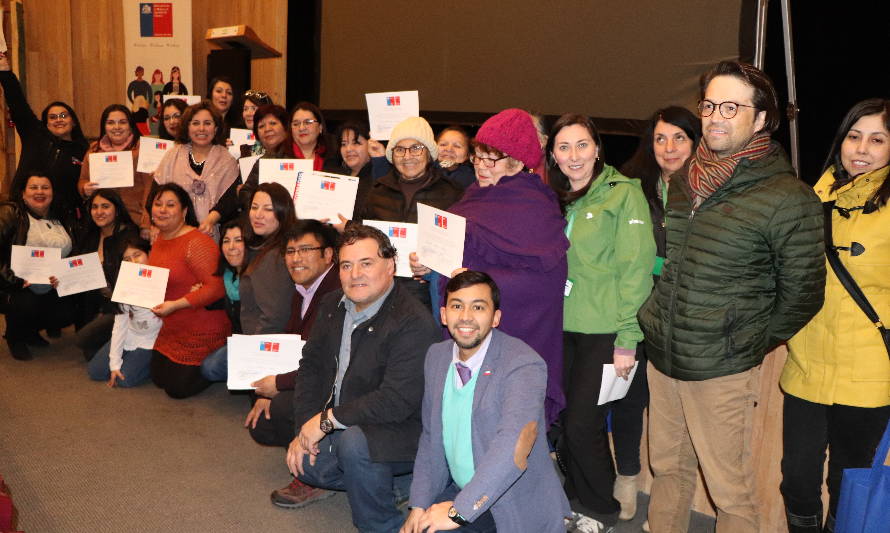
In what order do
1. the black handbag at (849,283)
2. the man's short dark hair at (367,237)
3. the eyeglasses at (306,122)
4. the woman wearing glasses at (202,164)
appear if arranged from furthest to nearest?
1. the woman wearing glasses at (202,164)
2. the eyeglasses at (306,122)
3. the man's short dark hair at (367,237)
4. the black handbag at (849,283)

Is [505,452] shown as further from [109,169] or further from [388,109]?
[109,169]

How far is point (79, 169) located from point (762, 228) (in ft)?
17.6

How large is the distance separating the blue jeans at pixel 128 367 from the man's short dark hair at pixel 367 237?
242 centimetres

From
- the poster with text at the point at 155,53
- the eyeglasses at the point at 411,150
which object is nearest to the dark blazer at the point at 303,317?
the eyeglasses at the point at 411,150

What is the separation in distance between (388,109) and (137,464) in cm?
241

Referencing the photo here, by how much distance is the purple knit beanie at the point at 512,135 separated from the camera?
3.01 metres

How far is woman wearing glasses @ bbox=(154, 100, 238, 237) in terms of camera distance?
16.8 ft

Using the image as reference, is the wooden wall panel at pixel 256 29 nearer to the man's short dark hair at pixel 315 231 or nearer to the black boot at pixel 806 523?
the man's short dark hair at pixel 315 231

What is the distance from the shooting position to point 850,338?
2469mm

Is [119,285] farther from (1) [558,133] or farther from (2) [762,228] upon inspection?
(2) [762,228]

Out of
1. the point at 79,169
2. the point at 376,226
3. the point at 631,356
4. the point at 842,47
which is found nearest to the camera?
the point at 631,356

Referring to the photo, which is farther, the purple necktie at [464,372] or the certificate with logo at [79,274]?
the certificate with logo at [79,274]

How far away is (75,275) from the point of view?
528 centimetres

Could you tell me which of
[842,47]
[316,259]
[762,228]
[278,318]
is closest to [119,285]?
[278,318]
